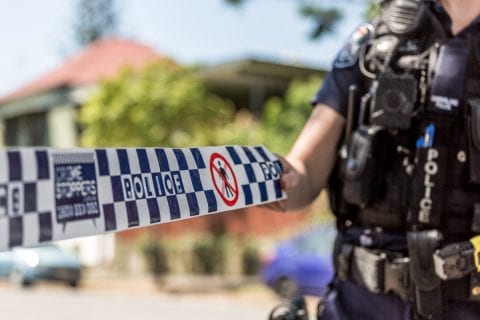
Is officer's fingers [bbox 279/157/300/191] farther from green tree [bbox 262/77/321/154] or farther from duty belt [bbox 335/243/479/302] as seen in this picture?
green tree [bbox 262/77/321/154]

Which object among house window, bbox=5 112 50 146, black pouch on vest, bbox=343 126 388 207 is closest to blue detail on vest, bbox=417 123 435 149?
black pouch on vest, bbox=343 126 388 207

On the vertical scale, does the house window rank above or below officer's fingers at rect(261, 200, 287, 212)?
below

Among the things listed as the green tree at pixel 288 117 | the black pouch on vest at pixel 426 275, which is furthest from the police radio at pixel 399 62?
the green tree at pixel 288 117

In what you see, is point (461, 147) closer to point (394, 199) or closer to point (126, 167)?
point (394, 199)

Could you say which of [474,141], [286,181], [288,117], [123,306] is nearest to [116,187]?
[286,181]

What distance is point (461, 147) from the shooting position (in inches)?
79.2

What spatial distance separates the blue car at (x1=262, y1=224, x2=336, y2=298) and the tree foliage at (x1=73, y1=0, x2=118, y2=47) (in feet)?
118

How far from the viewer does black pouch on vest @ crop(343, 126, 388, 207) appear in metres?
2.09

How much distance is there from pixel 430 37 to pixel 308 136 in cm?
40

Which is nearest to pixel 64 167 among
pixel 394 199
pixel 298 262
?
pixel 394 199

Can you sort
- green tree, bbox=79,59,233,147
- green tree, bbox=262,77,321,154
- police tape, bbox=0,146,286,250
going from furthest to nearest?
green tree, bbox=262,77,321,154
green tree, bbox=79,59,233,147
police tape, bbox=0,146,286,250

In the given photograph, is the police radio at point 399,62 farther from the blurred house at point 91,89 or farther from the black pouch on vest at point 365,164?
the blurred house at point 91,89

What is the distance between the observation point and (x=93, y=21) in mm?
47969

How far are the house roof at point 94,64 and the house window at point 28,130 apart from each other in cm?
104
